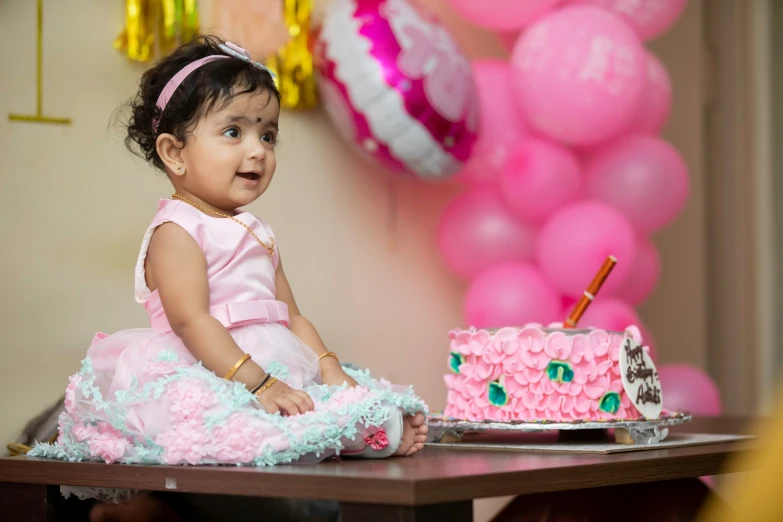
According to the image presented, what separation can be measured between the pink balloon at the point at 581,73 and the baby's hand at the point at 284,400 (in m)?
1.21

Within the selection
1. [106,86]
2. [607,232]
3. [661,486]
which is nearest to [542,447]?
[661,486]

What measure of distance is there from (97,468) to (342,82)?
3.71 ft

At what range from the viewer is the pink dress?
114cm

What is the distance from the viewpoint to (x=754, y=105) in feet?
11.3

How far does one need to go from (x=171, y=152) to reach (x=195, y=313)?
0.87 ft

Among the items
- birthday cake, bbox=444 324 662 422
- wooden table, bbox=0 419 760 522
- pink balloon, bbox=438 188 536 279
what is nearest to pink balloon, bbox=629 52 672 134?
pink balloon, bbox=438 188 536 279

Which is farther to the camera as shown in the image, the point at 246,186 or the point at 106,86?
the point at 106,86

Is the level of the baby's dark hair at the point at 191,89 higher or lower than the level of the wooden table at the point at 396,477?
higher

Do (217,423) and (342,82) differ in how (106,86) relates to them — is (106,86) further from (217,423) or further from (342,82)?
(217,423)

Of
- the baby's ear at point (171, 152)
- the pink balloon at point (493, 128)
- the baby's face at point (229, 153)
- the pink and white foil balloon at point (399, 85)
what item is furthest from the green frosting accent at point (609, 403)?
the pink balloon at point (493, 128)

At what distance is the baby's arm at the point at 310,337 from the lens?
136 centimetres

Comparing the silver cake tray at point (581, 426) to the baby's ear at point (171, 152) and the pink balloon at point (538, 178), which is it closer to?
the baby's ear at point (171, 152)

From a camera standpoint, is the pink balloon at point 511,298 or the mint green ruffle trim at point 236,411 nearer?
the mint green ruffle trim at point 236,411

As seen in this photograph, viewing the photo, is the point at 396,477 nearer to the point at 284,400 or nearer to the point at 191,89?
the point at 284,400
